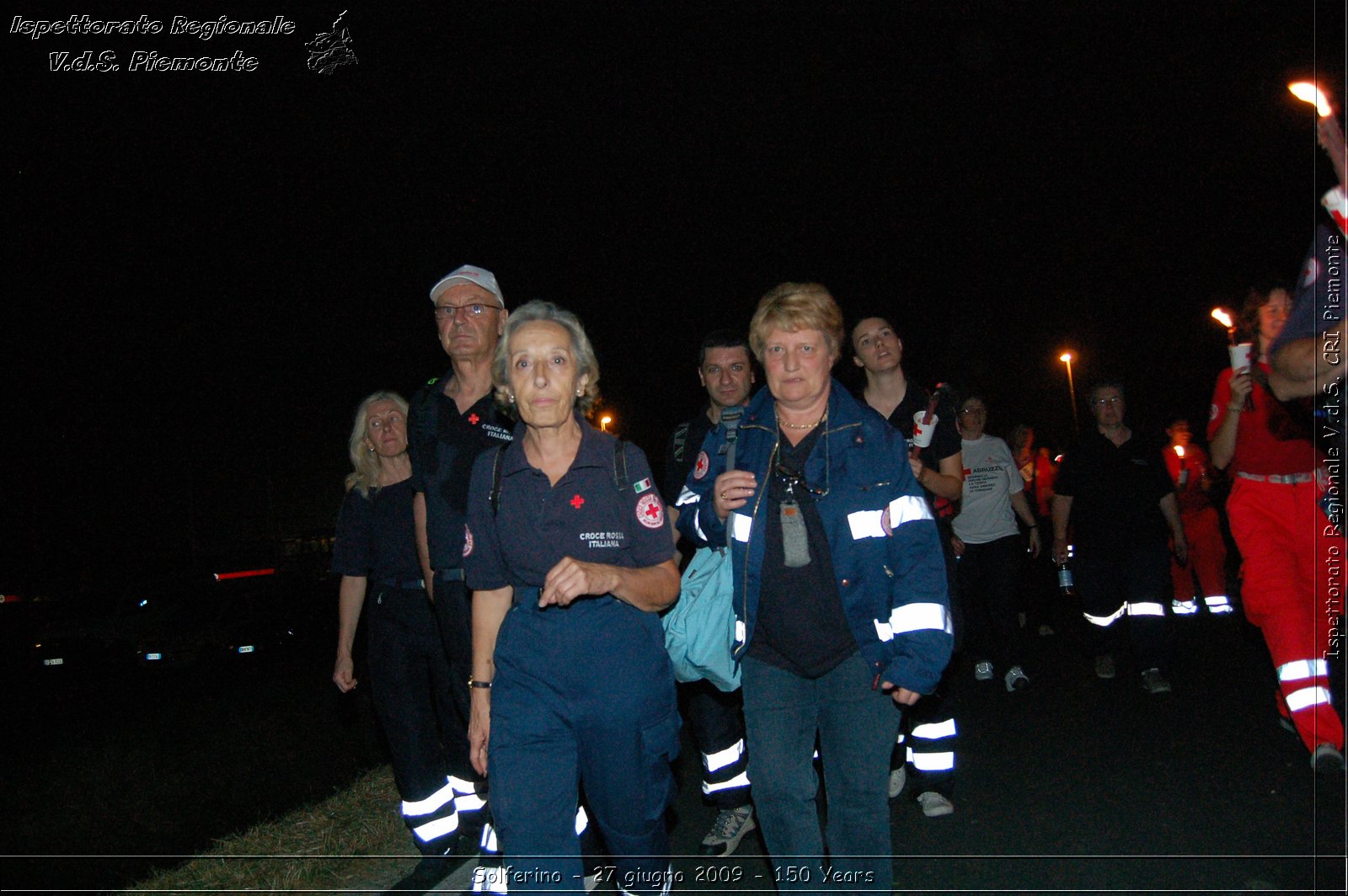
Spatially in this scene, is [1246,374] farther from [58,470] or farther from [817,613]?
[58,470]

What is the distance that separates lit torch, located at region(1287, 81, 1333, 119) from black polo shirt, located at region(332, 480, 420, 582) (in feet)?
13.1

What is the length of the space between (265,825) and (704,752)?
2710mm

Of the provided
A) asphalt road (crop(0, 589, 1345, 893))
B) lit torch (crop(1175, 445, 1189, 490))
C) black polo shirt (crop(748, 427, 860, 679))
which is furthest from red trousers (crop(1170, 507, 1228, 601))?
black polo shirt (crop(748, 427, 860, 679))

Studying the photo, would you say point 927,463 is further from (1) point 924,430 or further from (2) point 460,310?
(2) point 460,310

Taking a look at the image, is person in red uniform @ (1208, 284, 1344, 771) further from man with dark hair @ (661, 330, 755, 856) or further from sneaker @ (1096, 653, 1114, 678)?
sneaker @ (1096, 653, 1114, 678)

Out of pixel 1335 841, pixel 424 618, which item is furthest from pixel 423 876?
pixel 1335 841

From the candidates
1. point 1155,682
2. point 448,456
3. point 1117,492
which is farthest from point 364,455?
point 1155,682

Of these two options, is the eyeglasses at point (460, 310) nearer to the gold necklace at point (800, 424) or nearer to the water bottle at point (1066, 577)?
the gold necklace at point (800, 424)

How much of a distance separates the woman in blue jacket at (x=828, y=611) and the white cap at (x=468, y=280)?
1.59 m

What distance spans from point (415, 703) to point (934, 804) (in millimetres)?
2782

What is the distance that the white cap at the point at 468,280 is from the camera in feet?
14.5

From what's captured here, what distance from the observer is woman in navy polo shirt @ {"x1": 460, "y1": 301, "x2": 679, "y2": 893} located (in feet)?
10.1

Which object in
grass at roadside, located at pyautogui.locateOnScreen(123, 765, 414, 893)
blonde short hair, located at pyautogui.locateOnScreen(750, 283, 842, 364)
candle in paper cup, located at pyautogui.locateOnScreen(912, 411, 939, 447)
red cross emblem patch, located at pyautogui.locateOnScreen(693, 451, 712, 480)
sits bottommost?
grass at roadside, located at pyautogui.locateOnScreen(123, 765, 414, 893)

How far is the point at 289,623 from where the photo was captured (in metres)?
16.9
